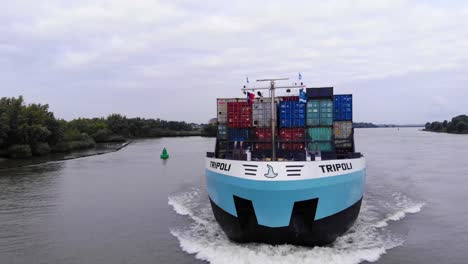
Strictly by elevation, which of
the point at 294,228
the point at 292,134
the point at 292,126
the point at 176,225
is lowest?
the point at 176,225

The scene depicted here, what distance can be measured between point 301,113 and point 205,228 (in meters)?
6.81

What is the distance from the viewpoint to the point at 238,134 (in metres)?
18.8

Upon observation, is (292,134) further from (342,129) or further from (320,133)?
(342,129)

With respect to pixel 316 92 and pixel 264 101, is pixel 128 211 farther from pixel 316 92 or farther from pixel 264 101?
pixel 316 92

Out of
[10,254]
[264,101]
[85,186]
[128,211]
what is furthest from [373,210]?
[85,186]

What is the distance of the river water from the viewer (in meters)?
13.7

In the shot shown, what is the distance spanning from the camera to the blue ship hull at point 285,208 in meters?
12.8

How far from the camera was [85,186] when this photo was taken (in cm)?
2945

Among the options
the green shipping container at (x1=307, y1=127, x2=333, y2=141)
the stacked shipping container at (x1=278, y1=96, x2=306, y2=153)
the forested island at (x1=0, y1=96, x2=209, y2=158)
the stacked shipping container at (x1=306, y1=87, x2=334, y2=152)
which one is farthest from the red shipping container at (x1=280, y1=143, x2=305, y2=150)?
the forested island at (x1=0, y1=96, x2=209, y2=158)

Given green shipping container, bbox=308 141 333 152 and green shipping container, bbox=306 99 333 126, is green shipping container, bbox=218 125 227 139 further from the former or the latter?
green shipping container, bbox=308 141 333 152

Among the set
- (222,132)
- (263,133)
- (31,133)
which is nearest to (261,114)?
(263,133)

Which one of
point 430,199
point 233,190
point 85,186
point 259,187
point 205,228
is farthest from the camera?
point 85,186

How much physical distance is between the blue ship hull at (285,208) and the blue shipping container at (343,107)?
4.93m

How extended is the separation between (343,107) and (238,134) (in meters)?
5.36
